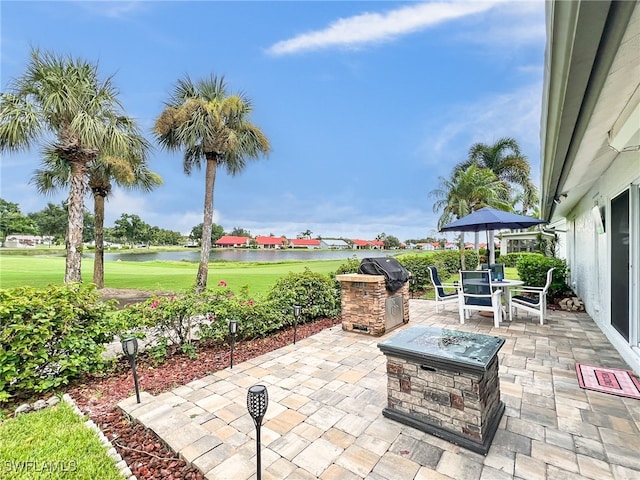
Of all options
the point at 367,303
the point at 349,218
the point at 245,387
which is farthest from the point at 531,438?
the point at 349,218

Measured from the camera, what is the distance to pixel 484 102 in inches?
481

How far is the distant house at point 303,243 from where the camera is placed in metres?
54.4

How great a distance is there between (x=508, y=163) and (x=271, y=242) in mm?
46141

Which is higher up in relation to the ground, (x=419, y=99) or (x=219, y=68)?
(x=419, y=99)

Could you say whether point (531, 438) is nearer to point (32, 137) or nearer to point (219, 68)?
point (32, 137)

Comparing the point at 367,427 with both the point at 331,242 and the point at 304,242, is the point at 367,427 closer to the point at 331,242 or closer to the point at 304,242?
the point at 304,242

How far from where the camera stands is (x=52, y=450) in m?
2.17

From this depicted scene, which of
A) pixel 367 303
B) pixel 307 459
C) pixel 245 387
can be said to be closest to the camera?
pixel 307 459

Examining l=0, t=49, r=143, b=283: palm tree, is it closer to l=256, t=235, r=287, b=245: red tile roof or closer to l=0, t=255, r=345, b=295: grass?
l=0, t=255, r=345, b=295: grass

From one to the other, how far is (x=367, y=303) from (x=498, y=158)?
17824 mm

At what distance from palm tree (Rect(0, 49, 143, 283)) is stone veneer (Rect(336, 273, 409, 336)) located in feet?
23.1

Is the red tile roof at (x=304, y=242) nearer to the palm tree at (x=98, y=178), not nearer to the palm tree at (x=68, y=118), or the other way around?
the palm tree at (x=98, y=178)

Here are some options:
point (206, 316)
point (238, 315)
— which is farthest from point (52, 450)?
point (238, 315)

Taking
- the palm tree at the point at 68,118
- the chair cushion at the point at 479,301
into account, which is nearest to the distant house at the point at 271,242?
the palm tree at the point at 68,118
